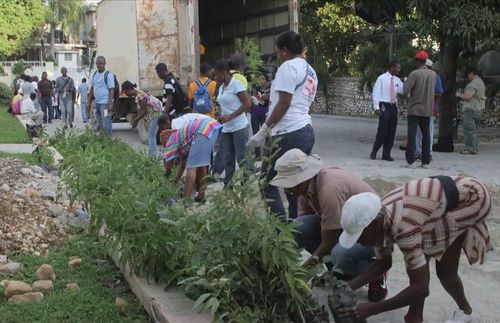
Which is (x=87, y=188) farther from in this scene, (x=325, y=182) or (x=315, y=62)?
(x=315, y=62)

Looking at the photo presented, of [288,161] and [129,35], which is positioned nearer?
[288,161]

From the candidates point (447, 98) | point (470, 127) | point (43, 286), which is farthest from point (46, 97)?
point (43, 286)

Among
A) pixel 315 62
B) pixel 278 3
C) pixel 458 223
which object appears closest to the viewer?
pixel 458 223

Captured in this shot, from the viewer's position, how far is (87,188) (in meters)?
4.89

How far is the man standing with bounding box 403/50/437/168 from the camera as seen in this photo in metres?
9.41

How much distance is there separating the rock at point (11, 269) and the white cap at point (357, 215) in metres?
2.51

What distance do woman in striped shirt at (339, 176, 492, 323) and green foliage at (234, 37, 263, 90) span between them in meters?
7.15

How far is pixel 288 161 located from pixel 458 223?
39.1 inches

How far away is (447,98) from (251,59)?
12.8ft

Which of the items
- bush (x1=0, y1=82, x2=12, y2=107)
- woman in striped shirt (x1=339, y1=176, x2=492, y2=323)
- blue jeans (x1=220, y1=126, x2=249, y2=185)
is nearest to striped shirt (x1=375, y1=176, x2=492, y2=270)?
woman in striped shirt (x1=339, y1=176, x2=492, y2=323)

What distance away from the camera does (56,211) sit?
6.14m

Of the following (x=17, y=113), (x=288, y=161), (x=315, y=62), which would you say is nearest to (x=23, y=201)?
(x=288, y=161)

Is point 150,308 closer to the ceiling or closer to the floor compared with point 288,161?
closer to the floor

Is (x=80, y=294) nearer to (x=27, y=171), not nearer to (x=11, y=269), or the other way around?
(x=11, y=269)
